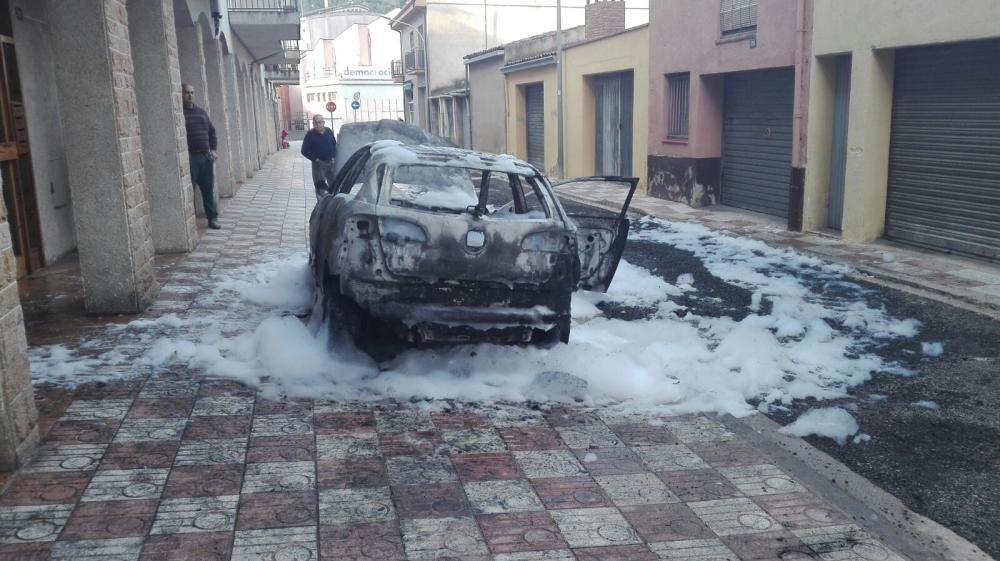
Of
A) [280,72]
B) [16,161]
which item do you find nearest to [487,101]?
[280,72]

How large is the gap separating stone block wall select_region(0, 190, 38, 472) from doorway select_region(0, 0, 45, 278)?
4683 mm

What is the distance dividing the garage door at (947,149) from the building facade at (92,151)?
916 centimetres

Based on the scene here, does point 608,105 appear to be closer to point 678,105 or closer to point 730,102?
point 678,105

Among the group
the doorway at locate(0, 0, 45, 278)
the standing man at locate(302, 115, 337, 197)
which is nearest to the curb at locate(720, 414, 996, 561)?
the doorway at locate(0, 0, 45, 278)

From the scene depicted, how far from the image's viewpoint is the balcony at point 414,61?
43.6 meters

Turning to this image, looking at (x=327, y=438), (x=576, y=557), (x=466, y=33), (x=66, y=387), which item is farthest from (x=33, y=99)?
(x=466, y=33)

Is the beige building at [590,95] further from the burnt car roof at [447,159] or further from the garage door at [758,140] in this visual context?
the burnt car roof at [447,159]

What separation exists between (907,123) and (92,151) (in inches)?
381

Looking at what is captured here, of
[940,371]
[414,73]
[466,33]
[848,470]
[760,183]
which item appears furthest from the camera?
[414,73]

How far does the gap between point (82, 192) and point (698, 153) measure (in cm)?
1222

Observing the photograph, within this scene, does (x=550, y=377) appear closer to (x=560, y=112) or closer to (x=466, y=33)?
(x=560, y=112)

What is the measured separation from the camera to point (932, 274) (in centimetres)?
955

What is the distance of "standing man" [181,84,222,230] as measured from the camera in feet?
39.2

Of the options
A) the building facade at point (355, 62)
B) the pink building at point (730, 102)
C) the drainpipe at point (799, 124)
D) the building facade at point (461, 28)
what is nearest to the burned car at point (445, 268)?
the drainpipe at point (799, 124)
